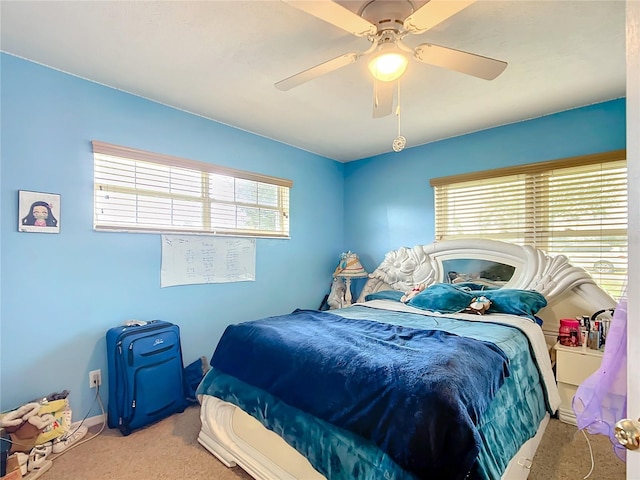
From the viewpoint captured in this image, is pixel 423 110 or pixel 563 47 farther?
pixel 423 110

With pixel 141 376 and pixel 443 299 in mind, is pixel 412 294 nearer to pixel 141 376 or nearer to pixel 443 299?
pixel 443 299

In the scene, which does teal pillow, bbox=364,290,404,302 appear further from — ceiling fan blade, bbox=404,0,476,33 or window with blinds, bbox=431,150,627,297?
ceiling fan blade, bbox=404,0,476,33

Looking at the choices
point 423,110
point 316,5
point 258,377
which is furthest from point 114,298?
point 423,110

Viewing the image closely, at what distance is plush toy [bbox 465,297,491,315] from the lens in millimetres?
2650

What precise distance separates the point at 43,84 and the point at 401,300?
11.0 feet

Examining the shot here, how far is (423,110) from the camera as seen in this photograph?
9.42 feet

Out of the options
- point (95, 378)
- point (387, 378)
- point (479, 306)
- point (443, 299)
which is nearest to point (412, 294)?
point (443, 299)

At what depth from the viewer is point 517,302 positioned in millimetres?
2592

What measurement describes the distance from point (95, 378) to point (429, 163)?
373 cm

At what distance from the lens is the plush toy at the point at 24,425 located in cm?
188

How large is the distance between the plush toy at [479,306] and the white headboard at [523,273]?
47 cm

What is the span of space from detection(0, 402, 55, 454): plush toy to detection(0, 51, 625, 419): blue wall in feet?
0.69

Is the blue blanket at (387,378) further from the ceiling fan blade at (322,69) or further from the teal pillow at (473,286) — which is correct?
the ceiling fan blade at (322,69)

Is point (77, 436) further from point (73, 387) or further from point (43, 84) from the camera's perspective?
point (43, 84)
